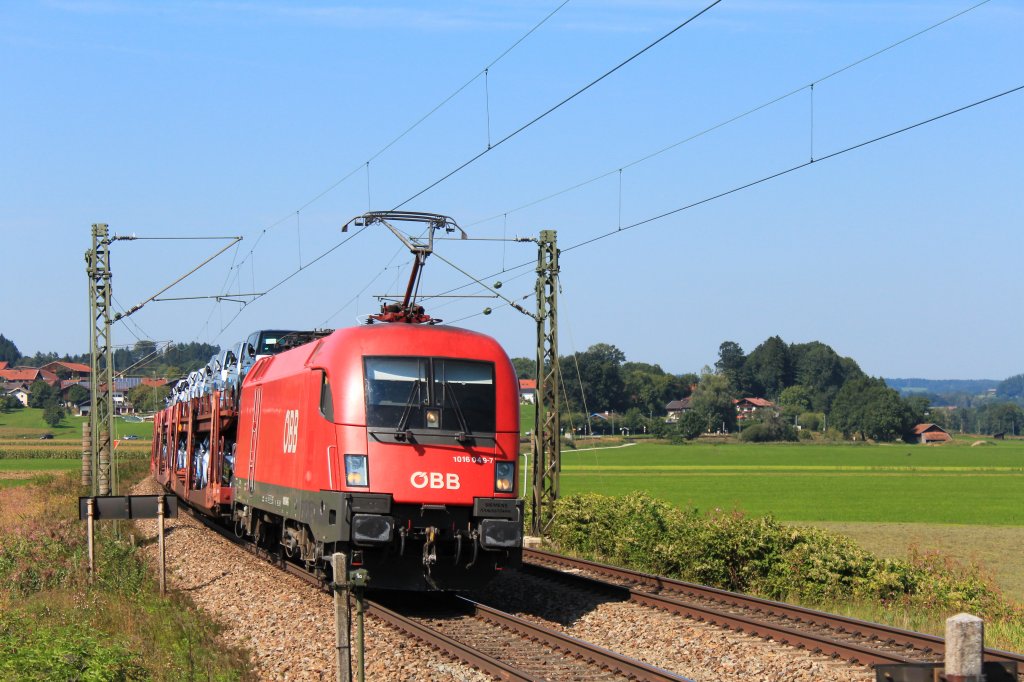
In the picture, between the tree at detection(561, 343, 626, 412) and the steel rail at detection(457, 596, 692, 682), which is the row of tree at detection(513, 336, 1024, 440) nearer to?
the tree at detection(561, 343, 626, 412)

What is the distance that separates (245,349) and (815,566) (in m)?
12.1

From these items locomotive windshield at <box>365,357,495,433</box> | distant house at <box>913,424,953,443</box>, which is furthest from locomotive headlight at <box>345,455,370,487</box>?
distant house at <box>913,424,953,443</box>

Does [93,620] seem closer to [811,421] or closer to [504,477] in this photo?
[504,477]

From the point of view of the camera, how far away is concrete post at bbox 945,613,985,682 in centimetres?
406

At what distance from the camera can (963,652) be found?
4.10 meters

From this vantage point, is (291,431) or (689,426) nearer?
(291,431)

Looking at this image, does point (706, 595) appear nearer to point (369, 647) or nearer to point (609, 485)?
point (369, 647)

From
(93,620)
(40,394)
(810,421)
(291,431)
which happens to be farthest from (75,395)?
(93,620)

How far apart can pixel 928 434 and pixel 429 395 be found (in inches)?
6053

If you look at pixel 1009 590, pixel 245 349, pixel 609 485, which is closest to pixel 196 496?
pixel 245 349

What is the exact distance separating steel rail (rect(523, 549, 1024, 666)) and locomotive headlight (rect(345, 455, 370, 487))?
424 cm

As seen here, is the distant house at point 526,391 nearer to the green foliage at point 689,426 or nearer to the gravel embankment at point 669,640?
the gravel embankment at point 669,640

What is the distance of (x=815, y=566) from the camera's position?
17609 millimetres

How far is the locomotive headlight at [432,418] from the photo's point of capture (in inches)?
575
